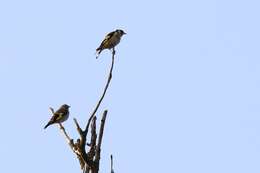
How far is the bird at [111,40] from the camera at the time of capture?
19.0 m

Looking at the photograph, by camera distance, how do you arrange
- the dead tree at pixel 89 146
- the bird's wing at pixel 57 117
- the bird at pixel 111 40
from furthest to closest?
the bird at pixel 111 40
the bird's wing at pixel 57 117
the dead tree at pixel 89 146

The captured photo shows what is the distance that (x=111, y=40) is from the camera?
19.3 meters

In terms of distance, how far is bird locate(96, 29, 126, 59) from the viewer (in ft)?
62.4

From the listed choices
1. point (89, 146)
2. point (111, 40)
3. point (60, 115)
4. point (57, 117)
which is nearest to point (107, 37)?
point (111, 40)

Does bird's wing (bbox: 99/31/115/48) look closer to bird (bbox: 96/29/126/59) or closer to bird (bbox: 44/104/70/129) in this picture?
bird (bbox: 96/29/126/59)

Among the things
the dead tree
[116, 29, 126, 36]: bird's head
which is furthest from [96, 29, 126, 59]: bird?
the dead tree

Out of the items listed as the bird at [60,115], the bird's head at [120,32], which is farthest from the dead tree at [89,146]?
the bird's head at [120,32]

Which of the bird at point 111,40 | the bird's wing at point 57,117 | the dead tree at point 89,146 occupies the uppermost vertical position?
the bird at point 111,40

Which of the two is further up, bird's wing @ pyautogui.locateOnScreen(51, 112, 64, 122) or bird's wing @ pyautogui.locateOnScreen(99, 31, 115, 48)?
bird's wing @ pyautogui.locateOnScreen(99, 31, 115, 48)

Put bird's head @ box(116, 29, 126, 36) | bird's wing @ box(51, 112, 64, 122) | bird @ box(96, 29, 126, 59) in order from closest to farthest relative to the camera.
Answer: bird's wing @ box(51, 112, 64, 122)
bird @ box(96, 29, 126, 59)
bird's head @ box(116, 29, 126, 36)

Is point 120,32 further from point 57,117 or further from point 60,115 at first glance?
point 57,117

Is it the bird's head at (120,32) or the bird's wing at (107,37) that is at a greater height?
the bird's head at (120,32)

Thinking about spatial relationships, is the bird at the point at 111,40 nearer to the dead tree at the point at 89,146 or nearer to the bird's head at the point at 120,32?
the bird's head at the point at 120,32

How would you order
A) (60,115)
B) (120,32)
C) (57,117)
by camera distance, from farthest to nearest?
(120,32) < (60,115) < (57,117)
